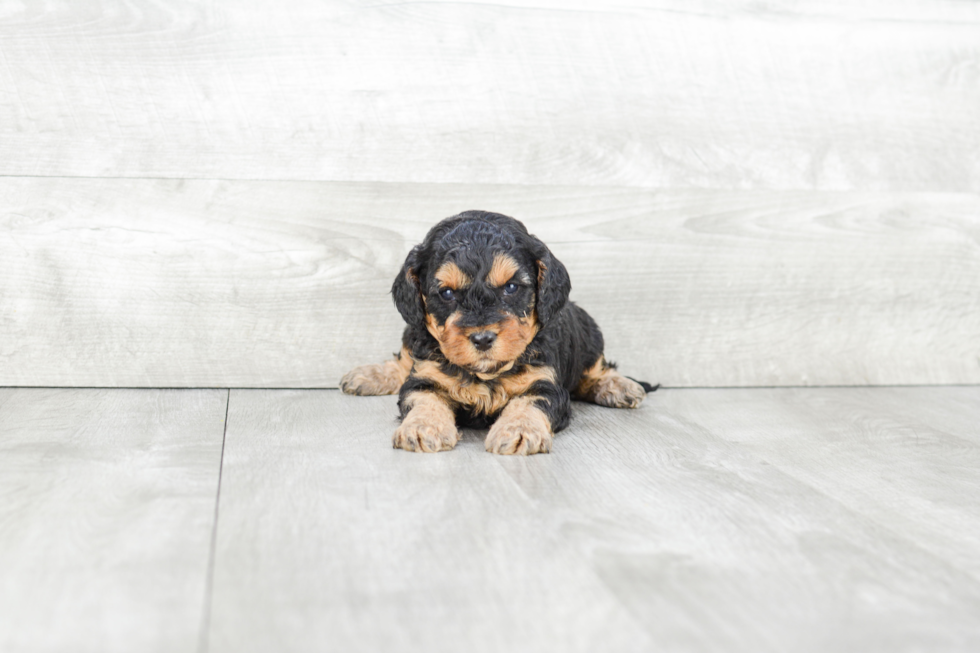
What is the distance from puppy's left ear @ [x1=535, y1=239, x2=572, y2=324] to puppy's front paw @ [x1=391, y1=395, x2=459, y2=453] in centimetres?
49

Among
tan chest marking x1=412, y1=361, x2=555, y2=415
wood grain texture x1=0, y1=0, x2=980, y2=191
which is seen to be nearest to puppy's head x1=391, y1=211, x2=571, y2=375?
tan chest marking x1=412, y1=361, x2=555, y2=415

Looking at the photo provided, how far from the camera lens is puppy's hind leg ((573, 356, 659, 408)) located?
351cm

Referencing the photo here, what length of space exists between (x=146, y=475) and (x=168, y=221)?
158 centimetres

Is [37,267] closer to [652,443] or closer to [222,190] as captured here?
[222,190]

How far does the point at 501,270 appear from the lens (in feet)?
9.07

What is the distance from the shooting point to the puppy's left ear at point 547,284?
9.44 ft

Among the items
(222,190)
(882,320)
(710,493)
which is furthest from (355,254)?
(882,320)

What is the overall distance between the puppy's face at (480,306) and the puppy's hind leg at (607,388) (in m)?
0.82

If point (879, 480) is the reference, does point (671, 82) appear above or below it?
above

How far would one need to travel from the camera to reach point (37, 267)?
3543 mm

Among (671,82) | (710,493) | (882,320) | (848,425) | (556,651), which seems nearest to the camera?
(556,651)

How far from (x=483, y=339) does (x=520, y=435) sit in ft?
1.07

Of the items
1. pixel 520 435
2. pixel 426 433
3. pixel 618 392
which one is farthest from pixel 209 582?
pixel 618 392

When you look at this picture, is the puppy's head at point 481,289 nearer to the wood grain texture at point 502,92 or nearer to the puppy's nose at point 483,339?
the puppy's nose at point 483,339
